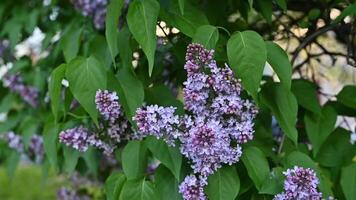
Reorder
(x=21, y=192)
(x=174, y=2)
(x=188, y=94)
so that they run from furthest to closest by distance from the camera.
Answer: (x=21, y=192)
(x=174, y=2)
(x=188, y=94)

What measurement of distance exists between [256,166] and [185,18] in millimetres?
426

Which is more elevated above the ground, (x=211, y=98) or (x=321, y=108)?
(x=321, y=108)

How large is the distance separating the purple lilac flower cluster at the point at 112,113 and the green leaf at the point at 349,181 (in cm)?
63

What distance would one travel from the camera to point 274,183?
5.21 ft

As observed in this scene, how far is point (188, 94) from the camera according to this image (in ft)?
4.87

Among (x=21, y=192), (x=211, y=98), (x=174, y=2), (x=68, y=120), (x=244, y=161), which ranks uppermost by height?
(x=21, y=192)

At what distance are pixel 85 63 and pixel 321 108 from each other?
79 cm

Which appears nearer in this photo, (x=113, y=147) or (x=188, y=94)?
(x=188, y=94)

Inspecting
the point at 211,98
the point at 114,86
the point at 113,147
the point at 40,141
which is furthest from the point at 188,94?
the point at 40,141

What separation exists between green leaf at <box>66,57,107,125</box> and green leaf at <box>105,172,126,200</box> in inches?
8.8

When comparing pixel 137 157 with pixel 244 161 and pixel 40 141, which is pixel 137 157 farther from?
pixel 40 141

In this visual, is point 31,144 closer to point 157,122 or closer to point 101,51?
point 101,51

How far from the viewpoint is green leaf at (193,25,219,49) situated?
5.01 feet

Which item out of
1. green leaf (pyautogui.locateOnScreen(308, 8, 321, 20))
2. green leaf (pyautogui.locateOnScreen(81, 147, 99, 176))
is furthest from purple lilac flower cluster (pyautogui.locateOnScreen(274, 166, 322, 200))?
green leaf (pyautogui.locateOnScreen(81, 147, 99, 176))
